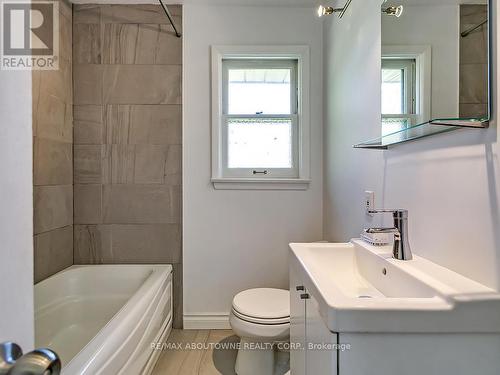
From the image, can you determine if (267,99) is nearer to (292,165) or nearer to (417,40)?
(292,165)

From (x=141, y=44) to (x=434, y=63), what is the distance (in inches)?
84.4

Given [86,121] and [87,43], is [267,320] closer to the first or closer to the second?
[86,121]

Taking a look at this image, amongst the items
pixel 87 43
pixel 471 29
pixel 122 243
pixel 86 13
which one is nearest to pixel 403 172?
pixel 471 29

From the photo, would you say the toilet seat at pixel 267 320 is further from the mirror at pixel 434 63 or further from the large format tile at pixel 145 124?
the large format tile at pixel 145 124

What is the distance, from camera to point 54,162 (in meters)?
2.18

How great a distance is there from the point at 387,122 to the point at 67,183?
2261mm

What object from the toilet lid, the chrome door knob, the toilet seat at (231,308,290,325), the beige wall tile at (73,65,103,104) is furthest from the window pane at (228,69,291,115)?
the chrome door knob

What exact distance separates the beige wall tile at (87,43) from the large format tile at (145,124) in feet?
1.40

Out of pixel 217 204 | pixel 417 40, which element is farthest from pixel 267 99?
pixel 417 40

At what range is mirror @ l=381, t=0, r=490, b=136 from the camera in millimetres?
836

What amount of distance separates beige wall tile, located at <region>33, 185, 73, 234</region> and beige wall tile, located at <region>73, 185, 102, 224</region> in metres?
0.04

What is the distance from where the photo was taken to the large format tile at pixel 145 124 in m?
2.41

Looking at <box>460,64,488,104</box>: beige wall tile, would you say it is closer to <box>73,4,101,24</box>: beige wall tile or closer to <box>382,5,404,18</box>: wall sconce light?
<box>382,5,404,18</box>: wall sconce light

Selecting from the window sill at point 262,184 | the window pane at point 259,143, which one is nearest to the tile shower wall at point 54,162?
the window sill at point 262,184
